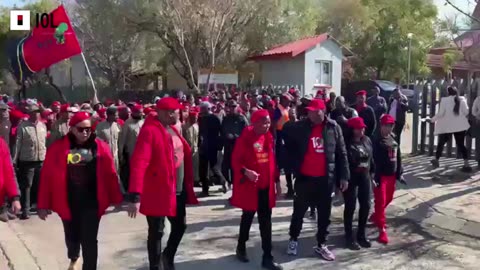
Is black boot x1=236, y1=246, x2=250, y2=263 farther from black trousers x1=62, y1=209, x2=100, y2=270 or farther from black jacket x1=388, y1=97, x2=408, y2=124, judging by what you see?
black jacket x1=388, y1=97, x2=408, y2=124

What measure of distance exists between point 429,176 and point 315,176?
5.71 meters

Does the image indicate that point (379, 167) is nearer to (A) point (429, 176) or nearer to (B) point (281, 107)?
(B) point (281, 107)

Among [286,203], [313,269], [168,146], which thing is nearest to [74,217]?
[168,146]

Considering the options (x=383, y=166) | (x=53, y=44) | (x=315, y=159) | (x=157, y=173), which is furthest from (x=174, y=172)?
(x=53, y=44)

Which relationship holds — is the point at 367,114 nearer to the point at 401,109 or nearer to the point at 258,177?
the point at 401,109

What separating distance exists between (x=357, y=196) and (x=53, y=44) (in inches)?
359

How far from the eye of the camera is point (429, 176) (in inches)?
456

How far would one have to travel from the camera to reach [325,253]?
6762 mm

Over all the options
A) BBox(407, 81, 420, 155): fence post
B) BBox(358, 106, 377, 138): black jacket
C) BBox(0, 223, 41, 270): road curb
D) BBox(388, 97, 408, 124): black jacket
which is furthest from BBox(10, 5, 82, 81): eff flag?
BBox(407, 81, 420, 155): fence post

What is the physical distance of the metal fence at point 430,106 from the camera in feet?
41.0

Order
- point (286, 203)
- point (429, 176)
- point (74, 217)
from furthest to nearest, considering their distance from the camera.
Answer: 1. point (429, 176)
2. point (286, 203)
3. point (74, 217)

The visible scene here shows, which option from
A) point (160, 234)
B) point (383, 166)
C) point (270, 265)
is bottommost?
point (270, 265)

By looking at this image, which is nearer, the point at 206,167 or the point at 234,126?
the point at 234,126

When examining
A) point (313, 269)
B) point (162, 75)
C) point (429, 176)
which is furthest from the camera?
point (162, 75)
